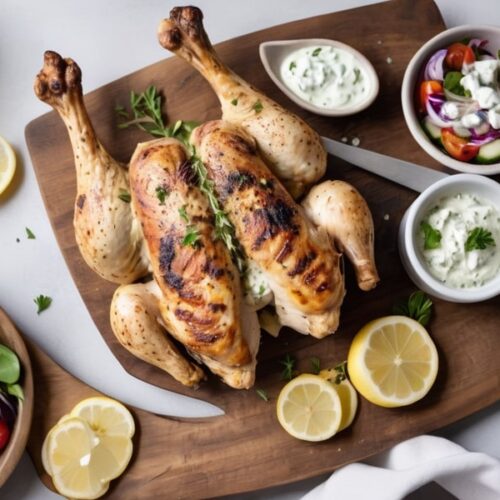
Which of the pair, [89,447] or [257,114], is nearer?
[257,114]

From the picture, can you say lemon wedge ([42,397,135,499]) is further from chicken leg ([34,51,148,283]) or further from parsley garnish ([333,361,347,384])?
parsley garnish ([333,361,347,384])

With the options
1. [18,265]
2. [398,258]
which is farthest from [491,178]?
[18,265]

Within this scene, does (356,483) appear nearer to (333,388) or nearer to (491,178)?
(333,388)

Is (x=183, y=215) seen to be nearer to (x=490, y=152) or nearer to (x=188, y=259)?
(x=188, y=259)

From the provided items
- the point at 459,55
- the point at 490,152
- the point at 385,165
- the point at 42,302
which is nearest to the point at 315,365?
the point at 385,165

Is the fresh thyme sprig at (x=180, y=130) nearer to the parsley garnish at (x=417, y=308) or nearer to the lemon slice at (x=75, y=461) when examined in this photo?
the parsley garnish at (x=417, y=308)

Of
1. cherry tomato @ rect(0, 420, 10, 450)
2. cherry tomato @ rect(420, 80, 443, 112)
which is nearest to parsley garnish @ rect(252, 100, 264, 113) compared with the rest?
cherry tomato @ rect(420, 80, 443, 112)
